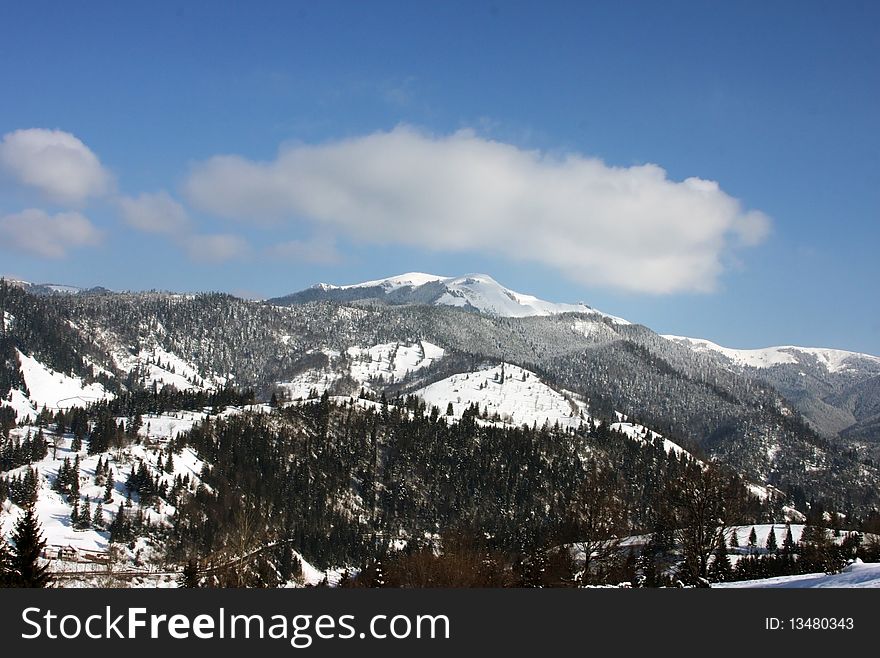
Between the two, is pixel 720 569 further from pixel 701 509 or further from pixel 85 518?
pixel 85 518

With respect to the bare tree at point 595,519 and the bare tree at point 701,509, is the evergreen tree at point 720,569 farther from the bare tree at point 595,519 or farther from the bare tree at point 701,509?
the bare tree at point 595,519

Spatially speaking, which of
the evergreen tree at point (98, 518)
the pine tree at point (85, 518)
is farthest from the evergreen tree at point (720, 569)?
the pine tree at point (85, 518)

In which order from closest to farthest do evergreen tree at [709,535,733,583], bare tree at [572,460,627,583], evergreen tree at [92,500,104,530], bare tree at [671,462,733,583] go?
1. bare tree at [572,460,627,583]
2. bare tree at [671,462,733,583]
3. evergreen tree at [709,535,733,583]
4. evergreen tree at [92,500,104,530]

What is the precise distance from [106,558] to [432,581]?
118m

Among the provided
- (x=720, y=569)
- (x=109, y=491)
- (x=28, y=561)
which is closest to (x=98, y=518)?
(x=109, y=491)

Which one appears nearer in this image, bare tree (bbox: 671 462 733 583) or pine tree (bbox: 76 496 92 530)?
bare tree (bbox: 671 462 733 583)

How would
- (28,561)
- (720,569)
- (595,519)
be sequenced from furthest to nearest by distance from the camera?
1. (720,569)
2. (595,519)
3. (28,561)

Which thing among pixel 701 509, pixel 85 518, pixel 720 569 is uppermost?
pixel 701 509

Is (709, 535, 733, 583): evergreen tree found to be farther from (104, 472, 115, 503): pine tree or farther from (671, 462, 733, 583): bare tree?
(104, 472, 115, 503): pine tree

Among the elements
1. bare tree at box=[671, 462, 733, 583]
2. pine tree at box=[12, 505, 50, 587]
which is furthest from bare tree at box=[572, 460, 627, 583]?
pine tree at box=[12, 505, 50, 587]

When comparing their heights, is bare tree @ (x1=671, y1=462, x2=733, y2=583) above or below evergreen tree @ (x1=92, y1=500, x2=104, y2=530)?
above

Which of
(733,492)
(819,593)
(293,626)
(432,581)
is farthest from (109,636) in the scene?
(432,581)

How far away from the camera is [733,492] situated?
192ft

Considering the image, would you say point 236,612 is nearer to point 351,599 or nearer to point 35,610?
point 351,599
